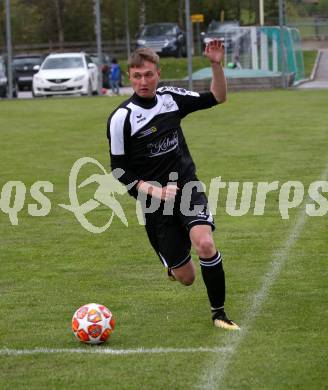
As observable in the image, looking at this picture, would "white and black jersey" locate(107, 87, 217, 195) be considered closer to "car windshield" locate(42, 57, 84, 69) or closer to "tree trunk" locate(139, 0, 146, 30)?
"car windshield" locate(42, 57, 84, 69)

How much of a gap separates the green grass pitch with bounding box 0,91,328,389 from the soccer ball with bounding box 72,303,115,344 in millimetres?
72

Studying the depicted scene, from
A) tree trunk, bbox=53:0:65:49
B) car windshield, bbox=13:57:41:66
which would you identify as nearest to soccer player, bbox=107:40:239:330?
car windshield, bbox=13:57:41:66

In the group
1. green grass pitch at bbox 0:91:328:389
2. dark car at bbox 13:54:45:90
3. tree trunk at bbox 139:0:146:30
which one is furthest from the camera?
tree trunk at bbox 139:0:146:30

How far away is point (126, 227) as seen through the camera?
39.4 feet

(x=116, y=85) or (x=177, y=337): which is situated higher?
(x=177, y=337)

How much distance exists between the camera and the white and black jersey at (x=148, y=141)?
7344 millimetres

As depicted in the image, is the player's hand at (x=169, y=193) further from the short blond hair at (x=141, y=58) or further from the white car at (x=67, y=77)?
the white car at (x=67, y=77)

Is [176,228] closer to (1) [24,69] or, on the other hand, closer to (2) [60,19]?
(1) [24,69]

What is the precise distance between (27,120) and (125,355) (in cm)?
2069

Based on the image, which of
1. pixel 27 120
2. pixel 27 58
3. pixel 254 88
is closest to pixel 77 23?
pixel 27 58

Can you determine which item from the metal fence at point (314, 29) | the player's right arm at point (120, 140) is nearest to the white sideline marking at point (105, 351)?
the player's right arm at point (120, 140)

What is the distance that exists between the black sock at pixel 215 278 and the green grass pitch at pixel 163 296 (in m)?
0.21

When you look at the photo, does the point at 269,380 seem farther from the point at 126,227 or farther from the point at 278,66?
the point at 278,66

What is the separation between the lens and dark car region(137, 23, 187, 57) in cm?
5072
